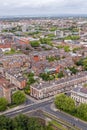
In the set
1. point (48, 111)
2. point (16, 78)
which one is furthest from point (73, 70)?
point (48, 111)

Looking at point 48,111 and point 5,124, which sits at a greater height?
point 5,124

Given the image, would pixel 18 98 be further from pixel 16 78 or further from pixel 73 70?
pixel 73 70

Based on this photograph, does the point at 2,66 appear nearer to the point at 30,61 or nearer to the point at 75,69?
the point at 30,61

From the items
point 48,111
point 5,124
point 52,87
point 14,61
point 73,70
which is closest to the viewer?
point 5,124

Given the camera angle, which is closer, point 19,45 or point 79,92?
point 79,92

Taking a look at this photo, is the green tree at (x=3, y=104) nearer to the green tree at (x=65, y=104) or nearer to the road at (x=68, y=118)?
the road at (x=68, y=118)

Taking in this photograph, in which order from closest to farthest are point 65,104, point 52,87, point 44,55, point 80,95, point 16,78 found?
1. point 65,104
2. point 80,95
3. point 52,87
4. point 16,78
5. point 44,55

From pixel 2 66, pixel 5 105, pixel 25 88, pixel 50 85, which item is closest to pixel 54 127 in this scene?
pixel 5 105

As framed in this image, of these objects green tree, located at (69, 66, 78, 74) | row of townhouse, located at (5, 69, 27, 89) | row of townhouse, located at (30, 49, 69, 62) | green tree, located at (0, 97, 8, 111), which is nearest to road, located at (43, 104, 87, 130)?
green tree, located at (0, 97, 8, 111)
